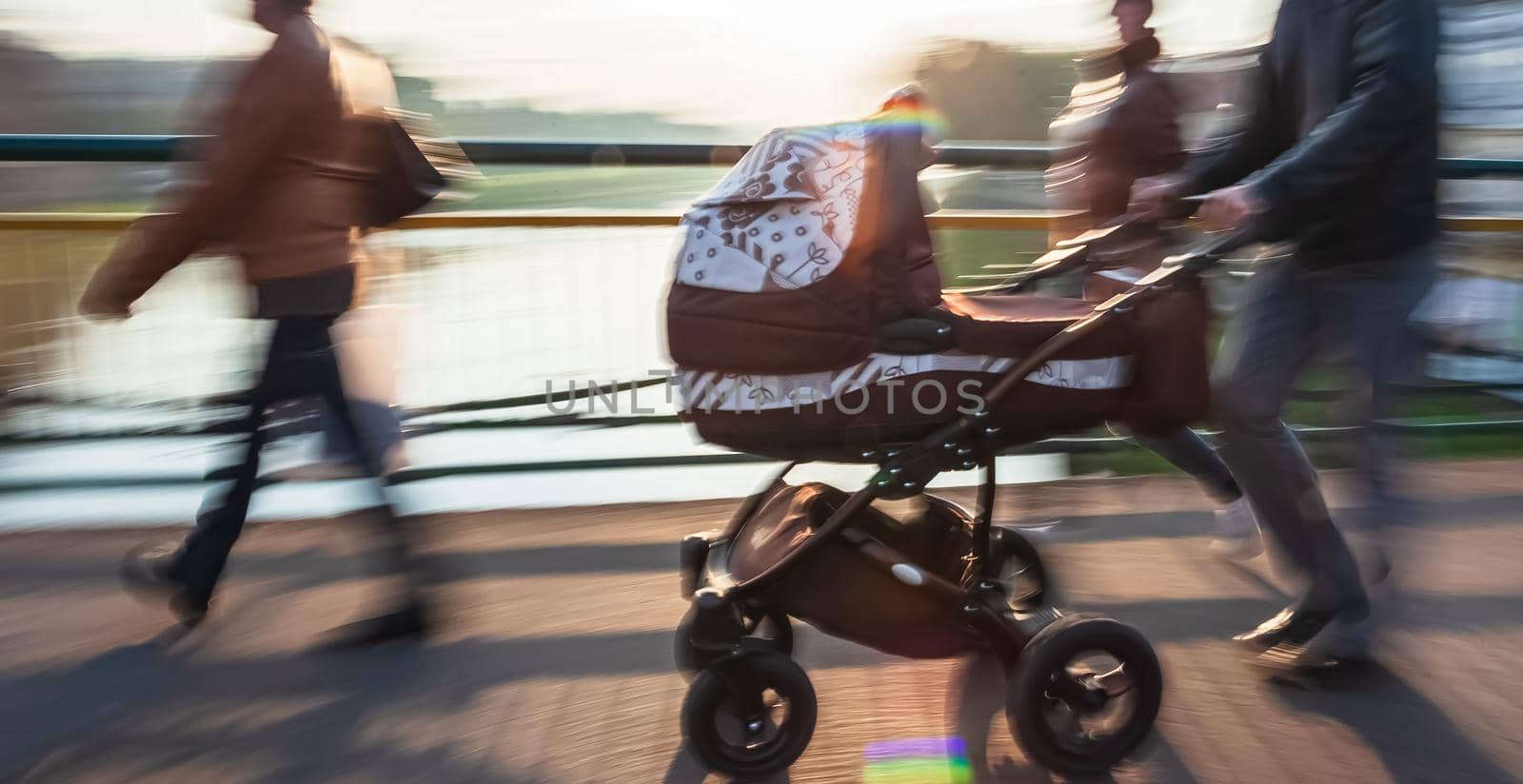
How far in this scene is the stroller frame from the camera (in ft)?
9.34

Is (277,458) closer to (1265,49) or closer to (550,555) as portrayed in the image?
(550,555)

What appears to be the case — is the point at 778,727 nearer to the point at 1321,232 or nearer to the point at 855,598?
the point at 855,598

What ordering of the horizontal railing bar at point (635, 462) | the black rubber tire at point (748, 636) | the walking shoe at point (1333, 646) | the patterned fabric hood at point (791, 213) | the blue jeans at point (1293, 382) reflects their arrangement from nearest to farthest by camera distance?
the patterned fabric hood at point (791, 213) → the black rubber tire at point (748, 636) → the blue jeans at point (1293, 382) → the walking shoe at point (1333, 646) → the horizontal railing bar at point (635, 462)

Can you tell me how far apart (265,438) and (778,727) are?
5.14 ft

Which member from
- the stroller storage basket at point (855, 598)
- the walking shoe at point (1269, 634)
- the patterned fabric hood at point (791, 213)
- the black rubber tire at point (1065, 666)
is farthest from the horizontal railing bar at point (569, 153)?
the black rubber tire at point (1065, 666)

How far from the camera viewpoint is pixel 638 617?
154 inches

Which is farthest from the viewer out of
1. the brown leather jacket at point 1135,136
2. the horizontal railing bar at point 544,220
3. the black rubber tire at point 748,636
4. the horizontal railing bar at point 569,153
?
the horizontal railing bar at point 544,220

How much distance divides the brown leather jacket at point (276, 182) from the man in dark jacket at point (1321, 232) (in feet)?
6.50

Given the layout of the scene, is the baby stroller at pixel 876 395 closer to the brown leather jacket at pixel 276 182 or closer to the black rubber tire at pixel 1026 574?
the black rubber tire at pixel 1026 574

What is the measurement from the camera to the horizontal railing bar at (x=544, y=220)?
15.1 feet

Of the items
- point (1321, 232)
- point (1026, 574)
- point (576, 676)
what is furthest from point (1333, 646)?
point (576, 676)

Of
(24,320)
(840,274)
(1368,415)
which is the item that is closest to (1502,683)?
(1368,415)

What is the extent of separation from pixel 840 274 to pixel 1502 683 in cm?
200

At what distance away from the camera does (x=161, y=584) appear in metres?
3.62
